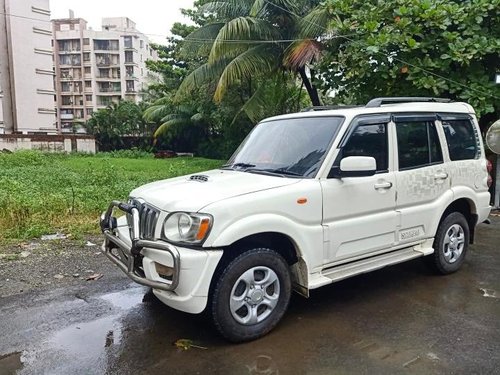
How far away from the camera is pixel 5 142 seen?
88.0 feet

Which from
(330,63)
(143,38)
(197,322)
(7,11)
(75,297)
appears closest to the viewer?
(197,322)

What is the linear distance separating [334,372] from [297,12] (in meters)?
12.8

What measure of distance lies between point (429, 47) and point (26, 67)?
33453 millimetres

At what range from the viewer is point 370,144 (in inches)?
169

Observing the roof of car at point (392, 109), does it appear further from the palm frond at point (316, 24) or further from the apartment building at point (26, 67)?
the apartment building at point (26, 67)

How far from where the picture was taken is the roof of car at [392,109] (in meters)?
4.25

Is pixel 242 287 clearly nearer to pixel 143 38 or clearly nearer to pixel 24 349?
pixel 24 349

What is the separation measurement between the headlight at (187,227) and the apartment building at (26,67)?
33.6 m

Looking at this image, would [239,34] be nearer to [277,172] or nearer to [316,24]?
[316,24]

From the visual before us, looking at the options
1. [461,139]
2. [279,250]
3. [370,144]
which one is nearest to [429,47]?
[461,139]

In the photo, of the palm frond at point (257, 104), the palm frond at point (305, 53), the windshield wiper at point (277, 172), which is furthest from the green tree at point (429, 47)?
the palm frond at point (257, 104)

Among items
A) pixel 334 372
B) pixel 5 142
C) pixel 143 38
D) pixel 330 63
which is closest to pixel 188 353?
pixel 334 372

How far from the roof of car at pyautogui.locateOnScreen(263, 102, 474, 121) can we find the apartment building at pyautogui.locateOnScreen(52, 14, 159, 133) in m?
72.2

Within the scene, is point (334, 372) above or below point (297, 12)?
below
